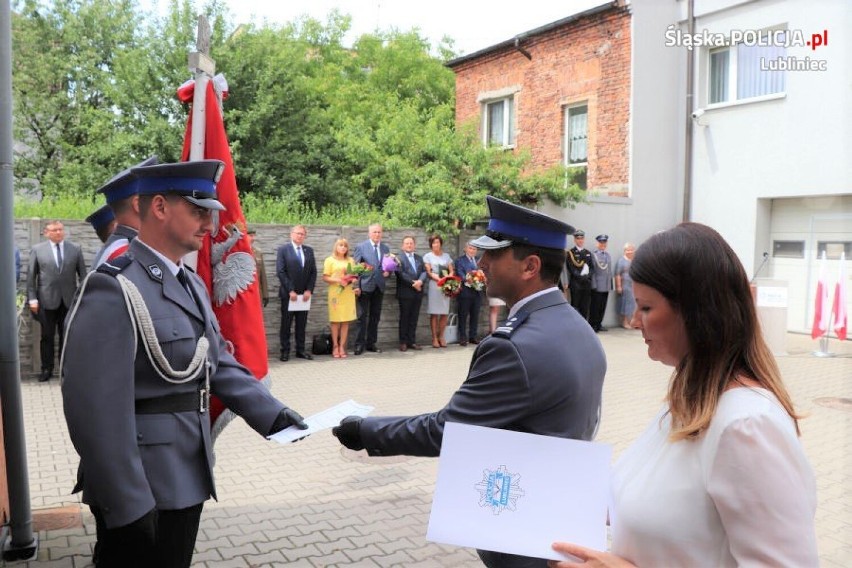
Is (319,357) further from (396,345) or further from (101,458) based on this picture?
(101,458)

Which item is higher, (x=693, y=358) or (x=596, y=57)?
(x=596, y=57)

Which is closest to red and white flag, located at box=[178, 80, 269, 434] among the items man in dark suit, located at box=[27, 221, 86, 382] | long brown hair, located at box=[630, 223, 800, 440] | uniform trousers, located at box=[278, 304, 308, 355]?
long brown hair, located at box=[630, 223, 800, 440]

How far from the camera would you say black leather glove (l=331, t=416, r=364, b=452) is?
106 inches

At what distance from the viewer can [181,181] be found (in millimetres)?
2781

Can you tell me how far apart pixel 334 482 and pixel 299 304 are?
20.4 ft

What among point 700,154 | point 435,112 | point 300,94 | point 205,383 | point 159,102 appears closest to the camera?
point 205,383

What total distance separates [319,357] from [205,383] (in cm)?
951

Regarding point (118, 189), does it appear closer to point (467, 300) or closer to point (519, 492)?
point (519, 492)

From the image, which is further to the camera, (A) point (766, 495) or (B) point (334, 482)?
(B) point (334, 482)

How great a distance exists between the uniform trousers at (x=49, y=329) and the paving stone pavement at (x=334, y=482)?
0.33 m

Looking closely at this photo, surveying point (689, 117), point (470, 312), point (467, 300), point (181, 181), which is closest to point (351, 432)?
point (181, 181)

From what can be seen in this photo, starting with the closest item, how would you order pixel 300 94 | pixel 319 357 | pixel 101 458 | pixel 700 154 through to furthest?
pixel 101 458 < pixel 319 357 < pixel 700 154 < pixel 300 94

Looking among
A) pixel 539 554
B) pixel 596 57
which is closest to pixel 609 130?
pixel 596 57

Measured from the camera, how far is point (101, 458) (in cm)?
237
